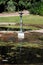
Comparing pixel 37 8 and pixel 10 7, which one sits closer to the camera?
pixel 37 8

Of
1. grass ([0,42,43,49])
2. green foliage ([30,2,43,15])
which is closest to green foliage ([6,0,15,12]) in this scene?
green foliage ([30,2,43,15])

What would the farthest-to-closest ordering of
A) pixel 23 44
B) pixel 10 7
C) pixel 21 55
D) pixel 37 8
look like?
pixel 10 7 → pixel 37 8 → pixel 23 44 → pixel 21 55

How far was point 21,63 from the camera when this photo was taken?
8.51m

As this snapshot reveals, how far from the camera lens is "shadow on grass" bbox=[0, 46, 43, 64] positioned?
8820 mm

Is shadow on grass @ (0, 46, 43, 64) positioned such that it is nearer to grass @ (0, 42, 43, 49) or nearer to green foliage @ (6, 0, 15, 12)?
grass @ (0, 42, 43, 49)

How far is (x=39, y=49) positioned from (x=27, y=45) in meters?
1.01

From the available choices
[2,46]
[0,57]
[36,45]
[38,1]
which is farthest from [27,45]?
[38,1]

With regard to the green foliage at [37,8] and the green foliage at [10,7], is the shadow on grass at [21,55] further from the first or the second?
the green foliage at [10,7]

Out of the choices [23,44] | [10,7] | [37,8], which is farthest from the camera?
[10,7]

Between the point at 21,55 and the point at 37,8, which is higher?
the point at 21,55

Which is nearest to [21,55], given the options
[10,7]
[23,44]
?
[23,44]

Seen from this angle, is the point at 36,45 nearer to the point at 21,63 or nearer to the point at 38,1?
the point at 21,63

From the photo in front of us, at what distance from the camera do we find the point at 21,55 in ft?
32.0

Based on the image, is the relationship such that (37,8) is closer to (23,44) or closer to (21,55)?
(23,44)
